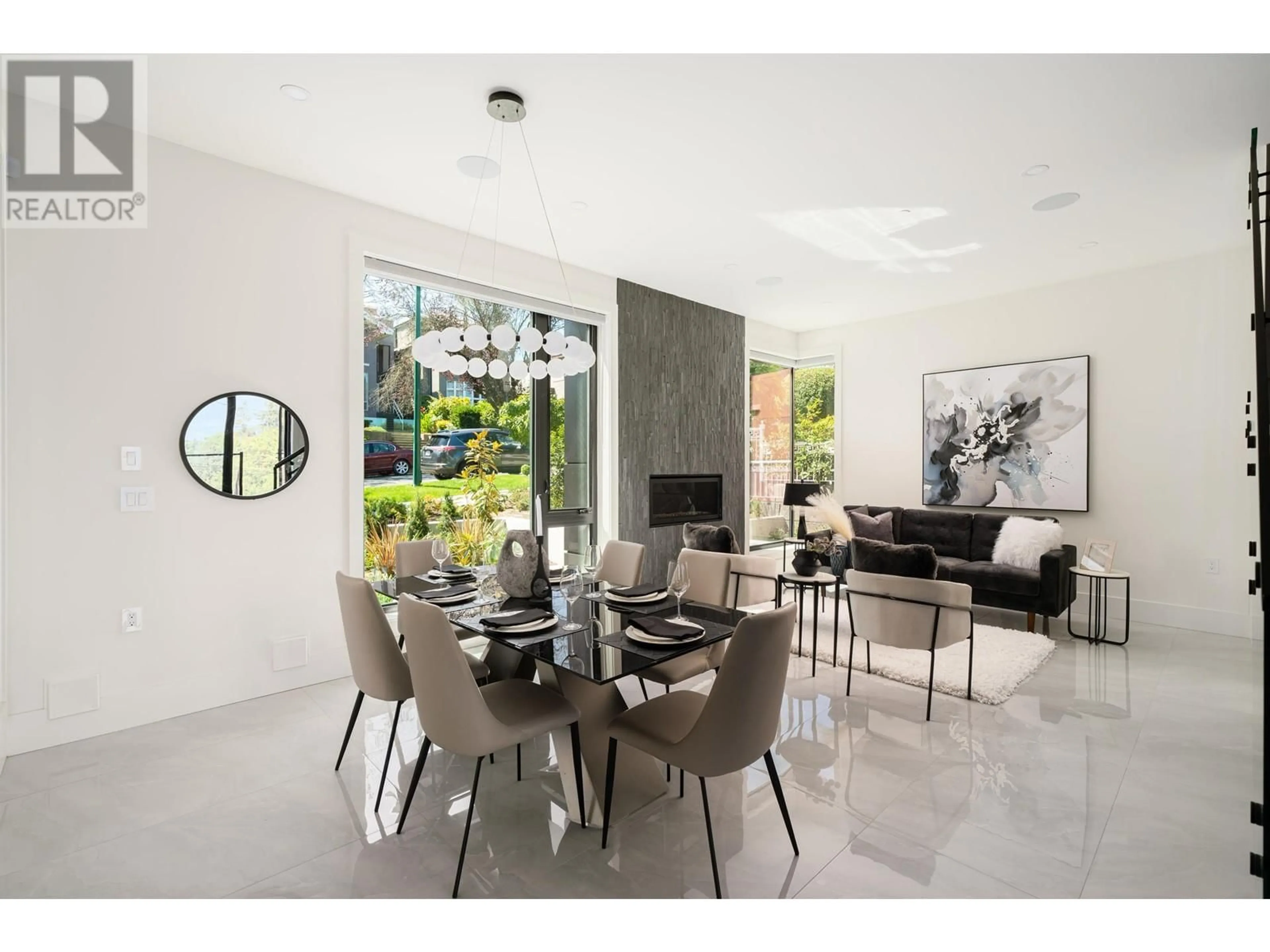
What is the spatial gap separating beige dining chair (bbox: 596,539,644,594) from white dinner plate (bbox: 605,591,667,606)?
0.56 meters

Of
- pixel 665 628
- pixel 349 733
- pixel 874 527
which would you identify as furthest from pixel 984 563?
pixel 349 733

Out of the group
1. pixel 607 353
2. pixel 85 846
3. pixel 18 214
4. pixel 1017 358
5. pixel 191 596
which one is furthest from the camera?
pixel 1017 358

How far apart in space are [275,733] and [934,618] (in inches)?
125

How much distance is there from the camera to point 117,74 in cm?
245

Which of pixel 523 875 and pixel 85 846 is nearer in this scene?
pixel 523 875

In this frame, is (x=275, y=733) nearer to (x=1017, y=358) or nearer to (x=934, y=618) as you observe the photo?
(x=934, y=618)

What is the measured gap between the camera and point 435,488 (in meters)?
4.31

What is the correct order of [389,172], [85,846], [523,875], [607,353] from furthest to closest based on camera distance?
[607,353] < [389,172] < [85,846] < [523,875]

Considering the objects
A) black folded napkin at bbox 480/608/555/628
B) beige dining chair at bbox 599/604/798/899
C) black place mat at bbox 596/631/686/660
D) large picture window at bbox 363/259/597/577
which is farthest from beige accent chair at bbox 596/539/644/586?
beige dining chair at bbox 599/604/798/899

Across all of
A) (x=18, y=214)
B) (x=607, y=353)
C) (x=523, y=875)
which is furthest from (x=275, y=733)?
(x=607, y=353)

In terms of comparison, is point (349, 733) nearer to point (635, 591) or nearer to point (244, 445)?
point (635, 591)

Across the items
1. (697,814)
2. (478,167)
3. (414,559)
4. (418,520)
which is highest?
(478,167)

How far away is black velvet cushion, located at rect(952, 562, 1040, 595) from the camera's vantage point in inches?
175

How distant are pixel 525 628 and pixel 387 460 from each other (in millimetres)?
2455
